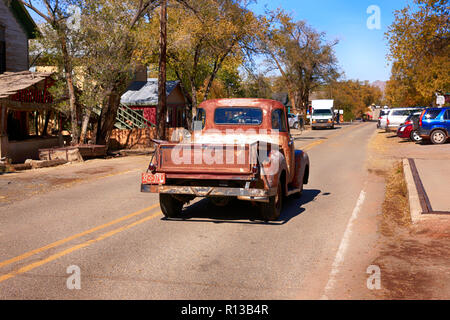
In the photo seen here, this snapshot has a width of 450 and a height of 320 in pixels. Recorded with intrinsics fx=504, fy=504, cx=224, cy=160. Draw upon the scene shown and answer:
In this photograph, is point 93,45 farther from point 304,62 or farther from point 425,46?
point 304,62

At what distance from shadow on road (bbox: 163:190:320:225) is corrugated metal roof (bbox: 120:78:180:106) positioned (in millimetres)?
30596

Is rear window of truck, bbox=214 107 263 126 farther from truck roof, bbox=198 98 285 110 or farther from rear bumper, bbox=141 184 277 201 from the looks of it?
rear bumper, bbox=141 184 277 201

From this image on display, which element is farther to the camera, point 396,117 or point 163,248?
point 396,117

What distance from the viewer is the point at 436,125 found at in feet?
87.0

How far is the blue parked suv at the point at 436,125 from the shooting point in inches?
1041

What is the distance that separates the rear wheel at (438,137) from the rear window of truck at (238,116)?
19.4 m

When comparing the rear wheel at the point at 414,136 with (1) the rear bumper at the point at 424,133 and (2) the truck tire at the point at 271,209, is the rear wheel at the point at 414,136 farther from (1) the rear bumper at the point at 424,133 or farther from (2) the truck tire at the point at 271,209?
(2) the truck tire at the point at 271,209

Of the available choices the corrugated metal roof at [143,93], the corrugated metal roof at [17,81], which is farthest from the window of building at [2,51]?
the corrugated metal roof at [143,93]

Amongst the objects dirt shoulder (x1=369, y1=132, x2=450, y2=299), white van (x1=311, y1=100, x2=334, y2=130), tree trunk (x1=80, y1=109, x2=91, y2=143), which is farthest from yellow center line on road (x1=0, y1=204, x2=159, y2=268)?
white van (x1=311, y1=100, x2=334, y2=130)

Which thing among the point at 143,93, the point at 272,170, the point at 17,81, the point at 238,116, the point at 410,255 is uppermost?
the point at 143,93

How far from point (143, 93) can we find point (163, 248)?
36.1 metres

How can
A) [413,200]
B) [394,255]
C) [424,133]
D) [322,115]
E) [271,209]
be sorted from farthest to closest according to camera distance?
[322,115] → [424,133] → [413,200] → [271,209] → [394,255]

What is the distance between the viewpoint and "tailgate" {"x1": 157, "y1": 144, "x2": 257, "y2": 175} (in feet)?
26.3

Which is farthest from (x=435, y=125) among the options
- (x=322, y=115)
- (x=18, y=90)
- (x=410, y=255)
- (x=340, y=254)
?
(x=322, y=115)
